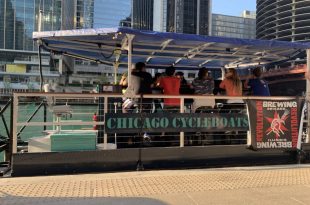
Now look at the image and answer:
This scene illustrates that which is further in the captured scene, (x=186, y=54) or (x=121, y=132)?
(x=186, y=54)

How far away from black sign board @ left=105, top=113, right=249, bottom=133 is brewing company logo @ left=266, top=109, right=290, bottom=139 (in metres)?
0.53

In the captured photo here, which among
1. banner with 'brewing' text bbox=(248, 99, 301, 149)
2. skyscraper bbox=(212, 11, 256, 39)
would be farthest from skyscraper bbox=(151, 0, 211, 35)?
banner with 'brewing' text bbox=(248, 99, 301, 149)

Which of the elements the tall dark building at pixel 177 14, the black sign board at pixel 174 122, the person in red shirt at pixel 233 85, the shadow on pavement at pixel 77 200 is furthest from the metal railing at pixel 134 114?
the tall dark building at pixel 177 14

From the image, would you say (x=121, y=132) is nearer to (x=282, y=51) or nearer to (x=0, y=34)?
(x=282, y=51)

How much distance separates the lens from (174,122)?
337 inches

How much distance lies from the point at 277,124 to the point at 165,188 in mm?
3597

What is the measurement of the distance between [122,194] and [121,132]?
2.13m

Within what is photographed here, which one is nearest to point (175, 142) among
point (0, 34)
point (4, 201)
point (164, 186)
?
point (164, 186)

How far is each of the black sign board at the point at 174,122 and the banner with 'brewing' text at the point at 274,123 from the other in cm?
26

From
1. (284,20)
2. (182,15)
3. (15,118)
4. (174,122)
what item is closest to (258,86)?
(174,122)

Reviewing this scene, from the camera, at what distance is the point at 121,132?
8.25 meters

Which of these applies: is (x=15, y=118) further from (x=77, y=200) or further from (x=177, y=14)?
(x=177, y=14)

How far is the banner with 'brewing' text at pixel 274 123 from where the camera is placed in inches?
351

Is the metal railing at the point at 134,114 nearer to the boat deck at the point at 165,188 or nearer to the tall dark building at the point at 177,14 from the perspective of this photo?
the boat deck at the point at 165,188
